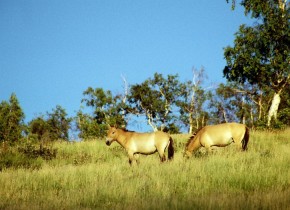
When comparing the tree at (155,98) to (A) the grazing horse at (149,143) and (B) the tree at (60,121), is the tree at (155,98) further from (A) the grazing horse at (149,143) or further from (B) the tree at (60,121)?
(A) the grazing horse at (149,143)

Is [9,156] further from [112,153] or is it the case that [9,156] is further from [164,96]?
[164,96]

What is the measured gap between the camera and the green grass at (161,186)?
24.3ft

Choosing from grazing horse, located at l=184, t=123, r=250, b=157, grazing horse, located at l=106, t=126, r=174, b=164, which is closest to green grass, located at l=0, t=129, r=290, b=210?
grazing horse, located at l=106, t=126, r=174, b=164

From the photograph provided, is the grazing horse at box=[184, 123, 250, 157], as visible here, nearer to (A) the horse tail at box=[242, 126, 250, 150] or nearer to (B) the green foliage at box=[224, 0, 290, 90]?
(A) the horse tail at box=[242, 126, 250, 150]

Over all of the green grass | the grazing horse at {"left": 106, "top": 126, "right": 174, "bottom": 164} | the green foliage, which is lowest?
the green grass

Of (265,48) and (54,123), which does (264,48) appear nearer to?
(265,48)

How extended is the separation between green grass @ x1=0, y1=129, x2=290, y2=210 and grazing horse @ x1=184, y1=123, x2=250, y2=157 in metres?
1.17

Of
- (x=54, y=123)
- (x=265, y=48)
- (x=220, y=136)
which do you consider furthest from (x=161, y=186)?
(x=54, y=123)

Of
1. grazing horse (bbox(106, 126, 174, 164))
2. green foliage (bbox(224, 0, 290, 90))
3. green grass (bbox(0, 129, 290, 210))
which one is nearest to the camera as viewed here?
green grass (bbox(0, 129, 290, 210))

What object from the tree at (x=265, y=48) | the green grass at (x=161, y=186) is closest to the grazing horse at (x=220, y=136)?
the green grass at (x=161, y=186)

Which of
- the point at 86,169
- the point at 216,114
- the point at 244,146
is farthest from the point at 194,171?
the point at 216,114

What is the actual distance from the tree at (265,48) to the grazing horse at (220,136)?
41.5ft

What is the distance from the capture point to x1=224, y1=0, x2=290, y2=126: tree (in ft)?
86.9

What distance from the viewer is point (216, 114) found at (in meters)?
65.8
